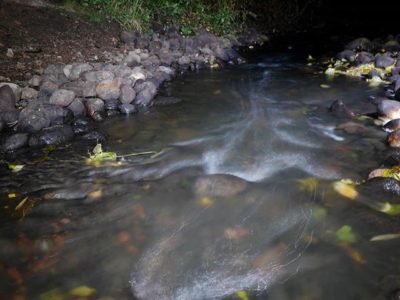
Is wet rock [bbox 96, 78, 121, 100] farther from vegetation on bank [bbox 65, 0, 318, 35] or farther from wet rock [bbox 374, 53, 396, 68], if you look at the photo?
wet rock [bbox 374, 53, 396, 68]

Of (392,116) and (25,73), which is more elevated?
(25,73)

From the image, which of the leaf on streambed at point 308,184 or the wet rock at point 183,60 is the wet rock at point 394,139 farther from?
the wet rock at point 183,60

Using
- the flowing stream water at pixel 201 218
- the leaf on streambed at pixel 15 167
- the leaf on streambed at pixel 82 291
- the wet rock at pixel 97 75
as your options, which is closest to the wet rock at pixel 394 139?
the flowing stream water at pixel 201 218

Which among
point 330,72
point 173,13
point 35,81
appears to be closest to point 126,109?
point 35,81

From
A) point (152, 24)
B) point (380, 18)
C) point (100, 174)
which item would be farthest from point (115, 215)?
point (380, 18)

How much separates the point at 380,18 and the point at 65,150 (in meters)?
18.1

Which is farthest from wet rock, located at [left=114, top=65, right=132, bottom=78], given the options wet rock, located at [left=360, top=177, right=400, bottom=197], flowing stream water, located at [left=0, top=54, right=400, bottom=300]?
wet rock, located at [left=360, top=177, right=400, bottom=197]

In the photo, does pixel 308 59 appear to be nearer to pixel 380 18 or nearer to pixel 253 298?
pixel 253 298

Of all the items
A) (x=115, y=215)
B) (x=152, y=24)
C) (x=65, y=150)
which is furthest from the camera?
(x=152, y=24)

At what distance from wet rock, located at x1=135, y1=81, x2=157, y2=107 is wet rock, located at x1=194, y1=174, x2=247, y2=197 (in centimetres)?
286

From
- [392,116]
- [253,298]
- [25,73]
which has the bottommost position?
[253,298]

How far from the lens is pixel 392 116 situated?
A: 569cm

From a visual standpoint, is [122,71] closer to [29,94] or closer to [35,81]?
[35,81]

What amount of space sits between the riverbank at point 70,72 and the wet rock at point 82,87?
0.02 m
